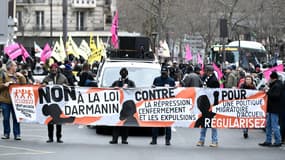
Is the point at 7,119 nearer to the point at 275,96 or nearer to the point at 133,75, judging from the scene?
the point at 133,75

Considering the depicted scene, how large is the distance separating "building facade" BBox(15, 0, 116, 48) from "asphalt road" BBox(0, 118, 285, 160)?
178ft

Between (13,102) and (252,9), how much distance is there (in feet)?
120

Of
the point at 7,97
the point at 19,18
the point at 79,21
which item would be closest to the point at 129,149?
the point at 7,97

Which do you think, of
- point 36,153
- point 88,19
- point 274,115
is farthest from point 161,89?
point 88,19

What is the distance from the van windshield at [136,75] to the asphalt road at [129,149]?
1.43m

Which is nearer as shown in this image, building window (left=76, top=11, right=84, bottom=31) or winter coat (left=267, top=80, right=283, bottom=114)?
winter coat (left=267, top=80, right=283, bottom=114)

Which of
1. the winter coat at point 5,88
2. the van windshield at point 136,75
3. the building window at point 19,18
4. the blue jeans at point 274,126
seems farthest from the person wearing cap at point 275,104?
the building window at point 19,18

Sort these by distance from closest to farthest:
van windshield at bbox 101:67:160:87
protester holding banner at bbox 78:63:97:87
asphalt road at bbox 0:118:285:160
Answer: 1. asphalt road at bbox 0:118:285:160
2. van windshield at bbox 101:67:160:87
3. protester holding banner at bbox 78:63:97:87

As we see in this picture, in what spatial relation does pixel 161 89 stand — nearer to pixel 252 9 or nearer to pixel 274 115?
pixel 274 115

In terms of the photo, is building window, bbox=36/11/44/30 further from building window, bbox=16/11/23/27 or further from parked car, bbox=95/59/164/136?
parked car, bbox=95/59/164/136

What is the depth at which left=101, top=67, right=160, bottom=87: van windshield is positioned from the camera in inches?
846

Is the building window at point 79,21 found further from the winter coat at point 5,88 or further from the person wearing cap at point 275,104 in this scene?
the person wearing cap at point 275,104

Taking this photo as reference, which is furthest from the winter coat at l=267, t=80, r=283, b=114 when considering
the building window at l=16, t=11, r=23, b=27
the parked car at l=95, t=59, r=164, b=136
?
the building window at l=16, t=11, r=23, b=27

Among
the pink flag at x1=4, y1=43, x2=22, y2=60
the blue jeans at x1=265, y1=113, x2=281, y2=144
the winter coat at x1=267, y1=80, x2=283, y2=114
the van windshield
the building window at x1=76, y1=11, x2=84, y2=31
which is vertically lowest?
the blue jeans at x1=265, y1=113, x2=281, y2=144
